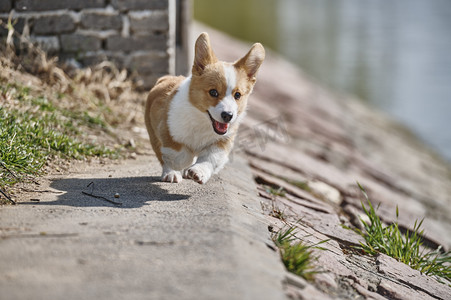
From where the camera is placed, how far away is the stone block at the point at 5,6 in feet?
21.2

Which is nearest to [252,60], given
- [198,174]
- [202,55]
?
[202,55]

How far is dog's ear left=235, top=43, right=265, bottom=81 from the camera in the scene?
439cm

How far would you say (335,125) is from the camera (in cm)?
1233

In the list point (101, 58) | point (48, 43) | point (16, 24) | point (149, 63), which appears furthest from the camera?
point (149, 63)

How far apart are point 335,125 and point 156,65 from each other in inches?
235

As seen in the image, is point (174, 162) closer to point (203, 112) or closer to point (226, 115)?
point (203, 112)

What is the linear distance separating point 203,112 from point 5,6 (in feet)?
10.9

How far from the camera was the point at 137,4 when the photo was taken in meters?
6.98

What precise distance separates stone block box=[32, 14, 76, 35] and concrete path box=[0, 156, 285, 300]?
9.80 ft

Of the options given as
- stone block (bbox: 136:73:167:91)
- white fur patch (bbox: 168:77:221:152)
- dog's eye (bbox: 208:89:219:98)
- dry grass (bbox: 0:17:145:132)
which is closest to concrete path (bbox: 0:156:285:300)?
white fur patch (bbox: 168:77:221:152)

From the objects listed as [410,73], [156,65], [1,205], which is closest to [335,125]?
[156,65]

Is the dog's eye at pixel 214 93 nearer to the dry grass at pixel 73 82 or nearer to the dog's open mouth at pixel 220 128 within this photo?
the dog's open mouth at pixel 220 128

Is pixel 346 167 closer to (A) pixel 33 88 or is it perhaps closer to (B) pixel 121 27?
(B) pixel 121 27

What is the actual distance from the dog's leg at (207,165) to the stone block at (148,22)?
309cm
